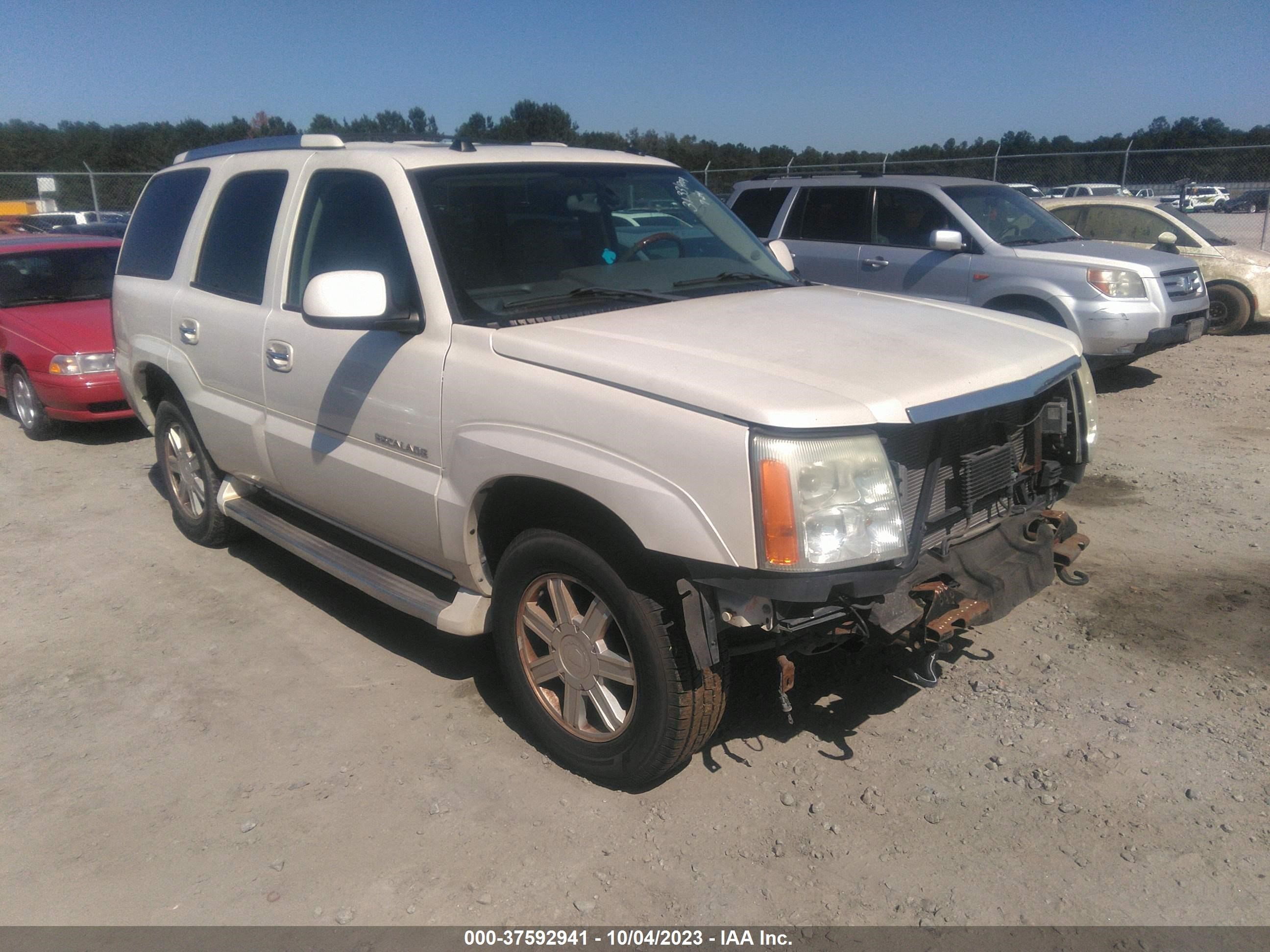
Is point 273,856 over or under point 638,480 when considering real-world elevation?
under

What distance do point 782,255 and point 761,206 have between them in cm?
581

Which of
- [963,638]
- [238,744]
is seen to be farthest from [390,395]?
[963,638]

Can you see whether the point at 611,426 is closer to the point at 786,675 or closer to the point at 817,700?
the point at 786,675

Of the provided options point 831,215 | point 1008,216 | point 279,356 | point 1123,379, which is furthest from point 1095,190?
point 279,356

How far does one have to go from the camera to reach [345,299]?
3326 mm

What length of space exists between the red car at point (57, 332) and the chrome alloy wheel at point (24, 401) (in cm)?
1

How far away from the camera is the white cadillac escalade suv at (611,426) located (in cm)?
272

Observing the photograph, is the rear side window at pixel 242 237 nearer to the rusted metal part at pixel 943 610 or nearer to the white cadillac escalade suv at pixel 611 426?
the white cadillac escalade suv at pixel 611 426

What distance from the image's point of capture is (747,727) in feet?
12.3

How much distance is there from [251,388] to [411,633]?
4.52ft

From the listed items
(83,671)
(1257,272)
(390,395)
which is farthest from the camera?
(1257,272)

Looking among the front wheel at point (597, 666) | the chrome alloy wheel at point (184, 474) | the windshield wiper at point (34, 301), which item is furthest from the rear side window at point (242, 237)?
the windshield wiper at point (34, 301)

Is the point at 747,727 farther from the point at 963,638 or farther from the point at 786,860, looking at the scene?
the point at 963,638

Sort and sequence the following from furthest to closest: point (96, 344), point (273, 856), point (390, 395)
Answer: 1. point (96, 344)
2. point (390, 395)
3. point (273, 856)
